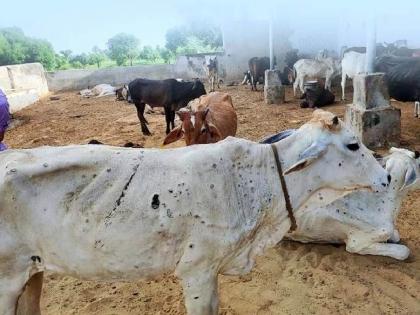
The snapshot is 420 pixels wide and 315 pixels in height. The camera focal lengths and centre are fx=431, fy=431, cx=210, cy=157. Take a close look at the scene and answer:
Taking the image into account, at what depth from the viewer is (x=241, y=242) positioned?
8.04ft

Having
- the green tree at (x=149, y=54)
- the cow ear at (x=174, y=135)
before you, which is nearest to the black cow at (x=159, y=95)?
the cow ear at (x=174, y=135)

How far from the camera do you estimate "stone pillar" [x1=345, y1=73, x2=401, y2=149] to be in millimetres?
7660

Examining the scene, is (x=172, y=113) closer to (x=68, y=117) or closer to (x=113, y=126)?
(x=113, y=126)

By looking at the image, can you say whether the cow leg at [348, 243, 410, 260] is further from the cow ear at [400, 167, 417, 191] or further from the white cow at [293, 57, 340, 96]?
the white cow at [293, 57, 340, 96]

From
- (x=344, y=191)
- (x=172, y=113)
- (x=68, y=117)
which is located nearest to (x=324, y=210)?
(x=344, y=191)

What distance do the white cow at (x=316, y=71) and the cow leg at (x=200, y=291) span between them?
14.1m

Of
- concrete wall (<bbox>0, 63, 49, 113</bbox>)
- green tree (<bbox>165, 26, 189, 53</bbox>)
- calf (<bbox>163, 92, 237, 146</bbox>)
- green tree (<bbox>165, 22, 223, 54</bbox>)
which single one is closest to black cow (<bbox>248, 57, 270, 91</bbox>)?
concrete wall (<bbox>0, 63, 49, 113</bbox>)

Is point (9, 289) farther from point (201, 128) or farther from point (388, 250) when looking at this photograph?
point (201, 128)

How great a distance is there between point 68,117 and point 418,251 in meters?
12.4

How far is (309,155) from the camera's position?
7.88 feet

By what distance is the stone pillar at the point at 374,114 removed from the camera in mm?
7660

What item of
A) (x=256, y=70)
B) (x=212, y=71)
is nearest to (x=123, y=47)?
(x=212, y=71)

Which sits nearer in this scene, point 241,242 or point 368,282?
point 241,242

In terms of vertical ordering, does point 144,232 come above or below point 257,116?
above
